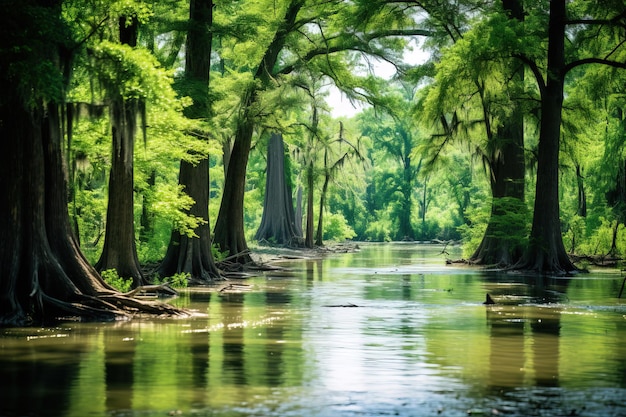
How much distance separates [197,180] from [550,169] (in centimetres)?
1198

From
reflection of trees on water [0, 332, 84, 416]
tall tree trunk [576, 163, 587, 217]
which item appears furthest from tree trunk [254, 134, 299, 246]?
reflection of trees on water [0, 332, 84, 416]

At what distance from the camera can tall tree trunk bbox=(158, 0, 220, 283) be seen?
2853cm

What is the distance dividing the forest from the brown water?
2.65 m

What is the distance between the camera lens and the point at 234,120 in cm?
3225

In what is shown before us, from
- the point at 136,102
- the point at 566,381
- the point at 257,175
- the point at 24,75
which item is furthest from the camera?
the point at 257,175

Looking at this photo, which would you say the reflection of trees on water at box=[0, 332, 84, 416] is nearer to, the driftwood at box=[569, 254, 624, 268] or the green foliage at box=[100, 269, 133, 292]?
the green foliage at box=[100, 269, 133, 292]

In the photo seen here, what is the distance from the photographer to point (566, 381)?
1091cm

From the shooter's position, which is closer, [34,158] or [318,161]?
[34,158]

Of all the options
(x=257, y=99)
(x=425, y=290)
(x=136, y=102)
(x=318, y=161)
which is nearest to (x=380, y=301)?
(x=425, y=290)

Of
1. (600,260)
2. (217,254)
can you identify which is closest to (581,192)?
(600,260)

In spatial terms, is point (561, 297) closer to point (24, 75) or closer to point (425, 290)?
point (425, 290)

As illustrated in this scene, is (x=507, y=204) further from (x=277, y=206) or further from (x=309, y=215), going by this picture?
(x=309, y=215)

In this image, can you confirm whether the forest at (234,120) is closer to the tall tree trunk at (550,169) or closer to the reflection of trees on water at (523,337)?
the tall tree trunk at (550,169)

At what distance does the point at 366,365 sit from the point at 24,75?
24.5ft
